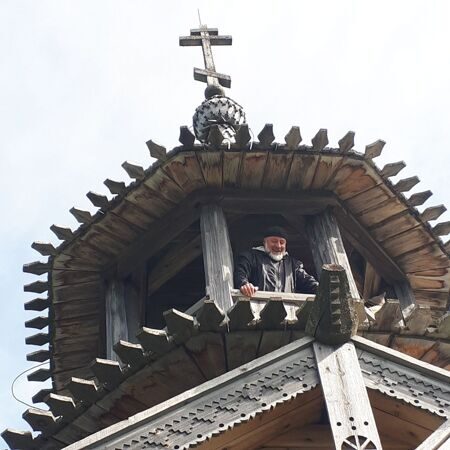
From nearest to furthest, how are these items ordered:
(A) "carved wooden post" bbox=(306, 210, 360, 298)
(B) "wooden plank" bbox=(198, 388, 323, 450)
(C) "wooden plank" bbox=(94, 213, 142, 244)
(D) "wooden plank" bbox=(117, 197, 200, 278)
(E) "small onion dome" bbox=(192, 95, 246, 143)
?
(B) "wooden plank" bbox=(198, 388, 323, 450), (A) "carved wooden post" bbox=(306, 210, 360, 298), (C) "wooden plank" bbox=(94, 213, 142, 244), (D) "wooden plank" bbox=(117, 197, 200, 278), (E) "small onion dome" bbox=(192, 95, 246, 143)

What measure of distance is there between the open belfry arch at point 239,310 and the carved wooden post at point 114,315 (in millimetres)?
16

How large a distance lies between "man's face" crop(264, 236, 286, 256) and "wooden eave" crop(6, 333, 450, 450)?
2.41 metres

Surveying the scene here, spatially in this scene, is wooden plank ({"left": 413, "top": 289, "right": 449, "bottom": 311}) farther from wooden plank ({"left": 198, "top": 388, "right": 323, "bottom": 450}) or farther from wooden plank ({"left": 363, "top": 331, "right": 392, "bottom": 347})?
wooden plank ({"left": 198, "top": 388, "right": 323, "bottom": 450})

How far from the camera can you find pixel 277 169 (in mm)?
8977

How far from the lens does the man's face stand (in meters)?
9.02

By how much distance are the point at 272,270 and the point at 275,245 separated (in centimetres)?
26

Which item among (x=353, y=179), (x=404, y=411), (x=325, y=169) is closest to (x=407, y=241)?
(x=353, y=179)

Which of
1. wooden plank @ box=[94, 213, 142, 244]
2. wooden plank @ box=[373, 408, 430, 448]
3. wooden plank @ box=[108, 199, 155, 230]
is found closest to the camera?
wooden plank @ box=[373, 408, 430, 448]

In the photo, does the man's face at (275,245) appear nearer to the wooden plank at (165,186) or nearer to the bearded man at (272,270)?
the bearded man at (272,270)

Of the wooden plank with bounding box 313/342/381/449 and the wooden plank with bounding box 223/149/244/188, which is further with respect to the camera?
the wooden plank with bounding box 223/149/244/188

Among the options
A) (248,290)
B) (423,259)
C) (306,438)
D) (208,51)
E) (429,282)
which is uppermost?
(208,51)

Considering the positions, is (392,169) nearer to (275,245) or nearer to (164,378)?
(275,245)

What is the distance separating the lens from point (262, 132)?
8.74m

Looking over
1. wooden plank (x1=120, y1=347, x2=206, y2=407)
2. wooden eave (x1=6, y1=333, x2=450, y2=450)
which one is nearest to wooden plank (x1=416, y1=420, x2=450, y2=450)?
wooden eave (x1=6, y1=333, x2=450, y2=450)
